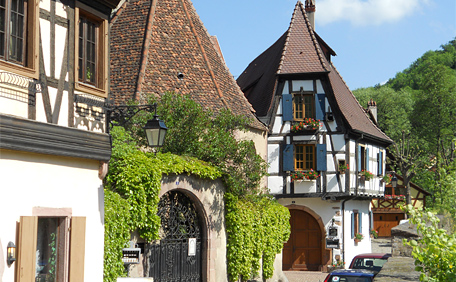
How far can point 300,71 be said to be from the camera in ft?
89.6

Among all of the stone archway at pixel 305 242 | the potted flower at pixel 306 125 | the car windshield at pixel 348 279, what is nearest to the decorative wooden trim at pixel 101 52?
the car windshield at pixel 348 279

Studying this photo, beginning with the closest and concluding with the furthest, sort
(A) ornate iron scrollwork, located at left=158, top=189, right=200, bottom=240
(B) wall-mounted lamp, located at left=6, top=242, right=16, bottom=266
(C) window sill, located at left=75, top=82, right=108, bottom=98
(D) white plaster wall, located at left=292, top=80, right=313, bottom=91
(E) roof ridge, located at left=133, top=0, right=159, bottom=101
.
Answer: (B) wall-mounted lamp, located at left=6, top=242, right=16, bottom=266 < (C) window sill, located at left=75, top=82, right=108, bottom=98 < (A) ornate iron scrollwork, located at left=158, top=189, right=200, bottom=240 < (E) roof ridge, located at left=133, top=0, right=159, bottom=101 < (D) white plaster wall, located at left=292, top=80, right=313, bottom=91

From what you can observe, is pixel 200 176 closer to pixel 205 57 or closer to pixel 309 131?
pixel 205 57

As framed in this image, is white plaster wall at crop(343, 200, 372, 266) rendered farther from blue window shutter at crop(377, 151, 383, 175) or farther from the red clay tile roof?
the red clay tile roof

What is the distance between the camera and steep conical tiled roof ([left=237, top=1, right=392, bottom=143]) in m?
27.4

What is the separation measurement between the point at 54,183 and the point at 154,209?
4016mm

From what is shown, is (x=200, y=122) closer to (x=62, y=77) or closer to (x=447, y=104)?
(x=62, y=77)

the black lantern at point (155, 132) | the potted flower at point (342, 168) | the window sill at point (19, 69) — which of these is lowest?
the black lantern at point (155, 132)

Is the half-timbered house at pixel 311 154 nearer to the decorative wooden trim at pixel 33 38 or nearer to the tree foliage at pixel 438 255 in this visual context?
the decorative wooden trim at pixel 33 38

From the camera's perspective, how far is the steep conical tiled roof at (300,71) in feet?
89.8

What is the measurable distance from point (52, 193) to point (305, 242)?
19.9 m

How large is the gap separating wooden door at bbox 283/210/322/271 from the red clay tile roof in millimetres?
8584

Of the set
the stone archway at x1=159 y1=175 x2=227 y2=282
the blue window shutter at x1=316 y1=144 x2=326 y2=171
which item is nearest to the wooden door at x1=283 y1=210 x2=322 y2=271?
the blue window shutter at x1=316 y1=144 x2=326 y2=171

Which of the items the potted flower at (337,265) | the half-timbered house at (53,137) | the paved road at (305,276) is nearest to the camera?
the half-timbered house at (53,137)
